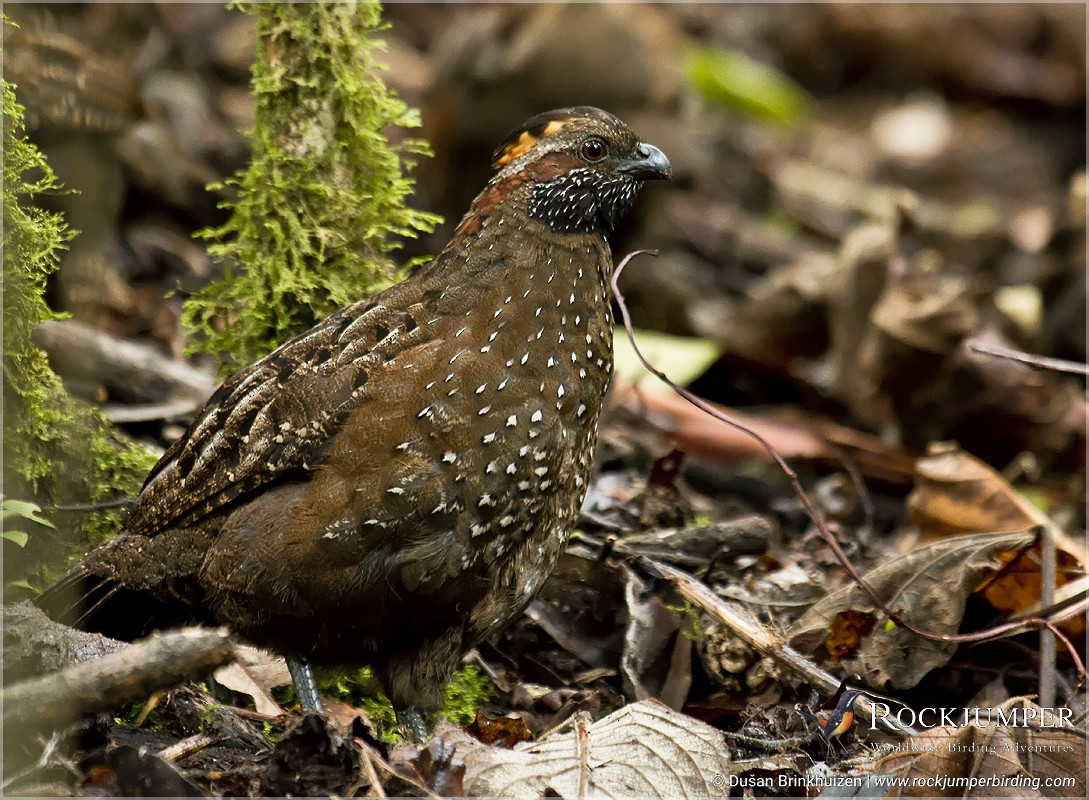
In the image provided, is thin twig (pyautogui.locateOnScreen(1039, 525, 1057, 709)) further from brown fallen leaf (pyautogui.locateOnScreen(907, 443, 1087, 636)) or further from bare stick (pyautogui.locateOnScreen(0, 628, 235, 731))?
bare stick (pyautogui.locateOnScreen(0, 628, 235, 731))

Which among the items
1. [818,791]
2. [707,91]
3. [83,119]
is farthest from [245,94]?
[818,791]

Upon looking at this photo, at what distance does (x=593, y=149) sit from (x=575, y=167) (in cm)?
12

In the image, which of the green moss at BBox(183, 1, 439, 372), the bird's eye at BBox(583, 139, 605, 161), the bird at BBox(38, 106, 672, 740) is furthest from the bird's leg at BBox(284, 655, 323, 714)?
the bird's eye at BBox(583, 139, 605, 161)

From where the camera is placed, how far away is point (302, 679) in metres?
4.02

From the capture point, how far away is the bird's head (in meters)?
4.32

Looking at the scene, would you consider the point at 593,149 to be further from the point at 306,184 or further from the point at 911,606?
the point at 911,606

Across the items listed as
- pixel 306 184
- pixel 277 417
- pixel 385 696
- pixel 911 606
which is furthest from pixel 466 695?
pixel 306 184

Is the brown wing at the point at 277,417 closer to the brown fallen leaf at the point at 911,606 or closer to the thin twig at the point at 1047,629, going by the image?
the brown fallen leaf at the point at 911,606

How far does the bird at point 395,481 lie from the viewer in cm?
379

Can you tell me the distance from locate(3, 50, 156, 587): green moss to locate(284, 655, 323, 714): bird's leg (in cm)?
93

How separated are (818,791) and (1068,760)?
69 cm

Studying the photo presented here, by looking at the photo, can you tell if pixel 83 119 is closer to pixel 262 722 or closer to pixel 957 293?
pixel 262 722

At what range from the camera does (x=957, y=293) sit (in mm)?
6898

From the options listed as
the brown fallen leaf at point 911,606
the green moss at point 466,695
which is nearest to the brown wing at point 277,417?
the green moss at point 466,695
